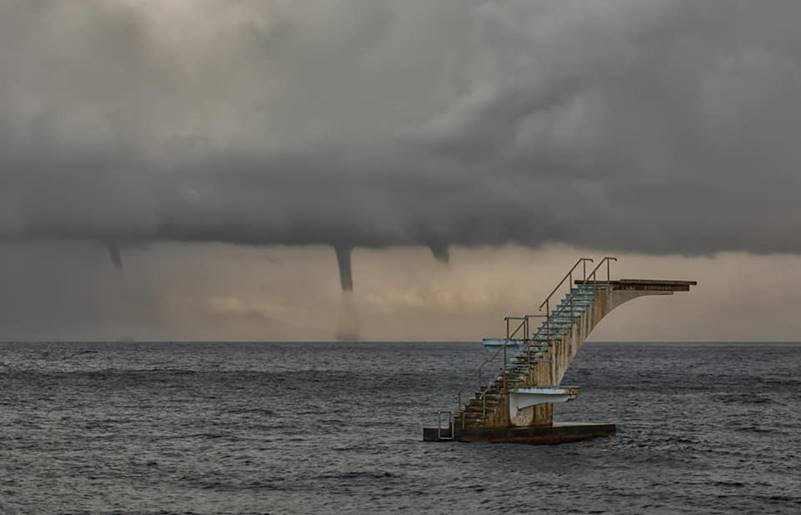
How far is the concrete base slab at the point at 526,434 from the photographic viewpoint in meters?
45.1

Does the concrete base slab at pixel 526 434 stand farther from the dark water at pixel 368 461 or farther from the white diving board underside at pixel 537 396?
the white diving board underside at pixel 537 396

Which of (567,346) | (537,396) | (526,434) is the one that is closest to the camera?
(537,396)

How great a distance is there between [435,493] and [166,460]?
1458 centimetres

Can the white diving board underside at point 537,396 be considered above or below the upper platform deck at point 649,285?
below

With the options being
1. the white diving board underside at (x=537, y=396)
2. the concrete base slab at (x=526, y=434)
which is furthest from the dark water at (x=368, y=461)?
the white diving board underside at (x=537, y=396)

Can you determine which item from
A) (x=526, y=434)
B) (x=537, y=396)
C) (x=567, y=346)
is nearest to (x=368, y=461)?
(x=526, y=434)

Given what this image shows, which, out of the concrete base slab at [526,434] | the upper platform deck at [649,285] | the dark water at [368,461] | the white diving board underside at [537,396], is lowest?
the dark water at [368,461]

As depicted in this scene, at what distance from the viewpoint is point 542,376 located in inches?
1833

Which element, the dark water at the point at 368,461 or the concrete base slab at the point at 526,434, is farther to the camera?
the concrete base slab at the point at 526,434

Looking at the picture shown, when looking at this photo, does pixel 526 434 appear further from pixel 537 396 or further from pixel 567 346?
pixel 567 346

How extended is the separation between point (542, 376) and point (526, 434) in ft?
8.69

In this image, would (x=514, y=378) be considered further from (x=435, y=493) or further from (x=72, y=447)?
(x=72, y=447)

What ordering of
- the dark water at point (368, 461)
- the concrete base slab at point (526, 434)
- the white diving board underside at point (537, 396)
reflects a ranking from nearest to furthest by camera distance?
the dark water at point (368, 461) < the white diving board underside at point (537, 396) < the concrete base slab at point (526, 434)

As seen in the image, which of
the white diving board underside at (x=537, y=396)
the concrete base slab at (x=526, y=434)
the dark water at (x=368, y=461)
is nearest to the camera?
the dark water at (x=368, y=461)
